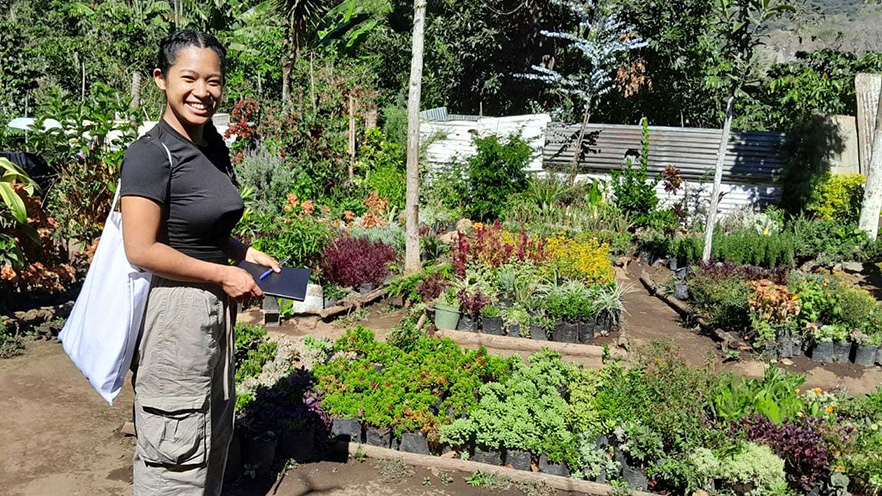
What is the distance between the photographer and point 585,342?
664 cm

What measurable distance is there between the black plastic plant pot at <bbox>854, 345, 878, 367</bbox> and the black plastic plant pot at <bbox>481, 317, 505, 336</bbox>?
11.6 feet

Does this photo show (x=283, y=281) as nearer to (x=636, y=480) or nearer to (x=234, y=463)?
(x=234, y=463)

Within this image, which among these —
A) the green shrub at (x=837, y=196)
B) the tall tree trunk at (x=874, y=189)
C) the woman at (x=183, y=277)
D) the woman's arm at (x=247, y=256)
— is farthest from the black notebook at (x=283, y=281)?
the green shrub at (x=837, y=196)

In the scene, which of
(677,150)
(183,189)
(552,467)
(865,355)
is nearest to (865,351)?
(865,355)

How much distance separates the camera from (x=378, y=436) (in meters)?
4.45

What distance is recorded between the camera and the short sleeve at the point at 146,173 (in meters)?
2.17

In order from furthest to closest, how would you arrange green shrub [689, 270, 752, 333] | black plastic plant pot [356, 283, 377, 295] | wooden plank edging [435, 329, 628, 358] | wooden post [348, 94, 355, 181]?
wooden post [348, 94, 355, 181] → black plastic plant pot [356, 283, 377, 295] → green shrub [689, 270, 752, 333] → wooden plank edging [435, 329, 628, 358]

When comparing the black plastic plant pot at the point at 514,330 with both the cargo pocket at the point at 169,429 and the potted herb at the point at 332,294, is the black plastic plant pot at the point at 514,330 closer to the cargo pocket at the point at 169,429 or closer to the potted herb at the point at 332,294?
the potted herb at the point at 332,294

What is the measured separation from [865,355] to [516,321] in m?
3.48

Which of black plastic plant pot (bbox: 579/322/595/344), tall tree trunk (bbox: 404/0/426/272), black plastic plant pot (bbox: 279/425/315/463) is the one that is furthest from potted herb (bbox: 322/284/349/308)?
black plastic plant pot (bbox: 279/425/315/463)

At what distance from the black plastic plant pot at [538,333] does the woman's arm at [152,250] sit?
464 centimetres

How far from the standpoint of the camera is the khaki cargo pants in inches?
94.0

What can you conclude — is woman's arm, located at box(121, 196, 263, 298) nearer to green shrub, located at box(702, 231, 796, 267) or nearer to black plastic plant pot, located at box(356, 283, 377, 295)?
black plastic plant pot, located at box(356, 283, 377, 295)

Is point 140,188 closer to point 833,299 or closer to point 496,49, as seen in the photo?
point 833,299
